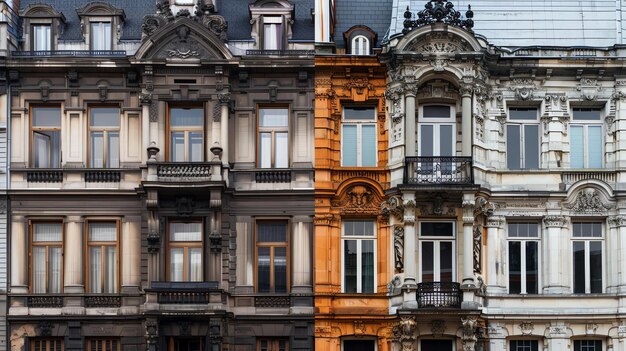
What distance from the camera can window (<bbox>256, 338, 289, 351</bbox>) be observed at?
42.1 m

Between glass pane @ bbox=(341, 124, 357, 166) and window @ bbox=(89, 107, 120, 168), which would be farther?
glass pane @ bbox=(341, 124, 357, 166)

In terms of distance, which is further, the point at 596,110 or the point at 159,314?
the point at 596,110

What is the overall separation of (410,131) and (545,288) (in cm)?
626

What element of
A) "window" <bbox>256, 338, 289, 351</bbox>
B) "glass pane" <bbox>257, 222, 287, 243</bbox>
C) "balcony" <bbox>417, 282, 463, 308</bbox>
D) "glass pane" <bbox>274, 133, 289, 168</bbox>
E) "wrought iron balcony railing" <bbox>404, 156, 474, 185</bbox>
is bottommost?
"window" <bbox>256, 338, 289, 351</bbox>

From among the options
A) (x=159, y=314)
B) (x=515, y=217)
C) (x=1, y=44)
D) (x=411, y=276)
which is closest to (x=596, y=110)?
(x=515, y=217)

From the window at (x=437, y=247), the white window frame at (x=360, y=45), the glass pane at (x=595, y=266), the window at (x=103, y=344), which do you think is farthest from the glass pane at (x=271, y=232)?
the glass pane at (x=595, y=266)

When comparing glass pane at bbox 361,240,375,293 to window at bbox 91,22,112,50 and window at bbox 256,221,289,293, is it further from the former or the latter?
window at bbox 91,22,112,50

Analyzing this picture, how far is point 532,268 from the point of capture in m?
42.9

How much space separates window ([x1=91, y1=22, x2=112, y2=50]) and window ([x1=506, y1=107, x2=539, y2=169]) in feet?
41.6

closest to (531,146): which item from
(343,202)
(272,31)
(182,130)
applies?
(343,202)

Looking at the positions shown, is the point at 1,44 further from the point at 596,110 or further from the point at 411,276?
A: the point at 596,110

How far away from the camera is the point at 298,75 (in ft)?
141

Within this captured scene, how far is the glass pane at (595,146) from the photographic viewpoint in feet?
142

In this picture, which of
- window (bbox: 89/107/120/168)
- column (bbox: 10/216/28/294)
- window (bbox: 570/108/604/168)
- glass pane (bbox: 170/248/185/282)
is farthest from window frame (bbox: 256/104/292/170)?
window (bbox: 570/108/604/168)
